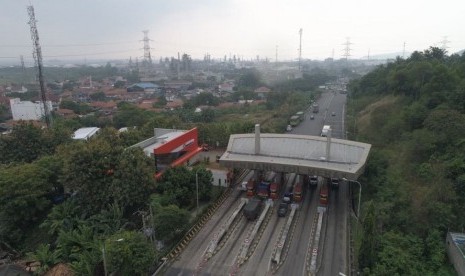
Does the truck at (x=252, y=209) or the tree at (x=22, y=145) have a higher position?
the tree at (x=22, y=145)

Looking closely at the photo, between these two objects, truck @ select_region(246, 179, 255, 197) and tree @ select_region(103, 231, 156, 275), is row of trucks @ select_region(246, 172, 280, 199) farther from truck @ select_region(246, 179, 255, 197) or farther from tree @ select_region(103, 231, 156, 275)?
tree @ select_region(103, 231, 156, 275)

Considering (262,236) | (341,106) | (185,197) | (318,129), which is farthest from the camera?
(341,106)

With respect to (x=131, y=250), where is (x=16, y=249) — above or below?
below

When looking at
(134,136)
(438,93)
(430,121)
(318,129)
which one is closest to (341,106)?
(318,129)

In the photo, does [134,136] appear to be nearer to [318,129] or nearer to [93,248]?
[93,248]

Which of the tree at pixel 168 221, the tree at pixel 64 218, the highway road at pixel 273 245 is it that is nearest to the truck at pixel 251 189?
the highway road at pixel 273 245

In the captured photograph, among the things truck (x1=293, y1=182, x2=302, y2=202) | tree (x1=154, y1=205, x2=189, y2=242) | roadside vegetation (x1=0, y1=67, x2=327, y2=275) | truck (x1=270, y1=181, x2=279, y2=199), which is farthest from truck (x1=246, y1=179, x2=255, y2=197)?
tree (x1=154, y1=205, x2=189, y2=242)

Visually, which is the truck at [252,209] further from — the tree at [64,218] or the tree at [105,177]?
the tree at [64,218]
